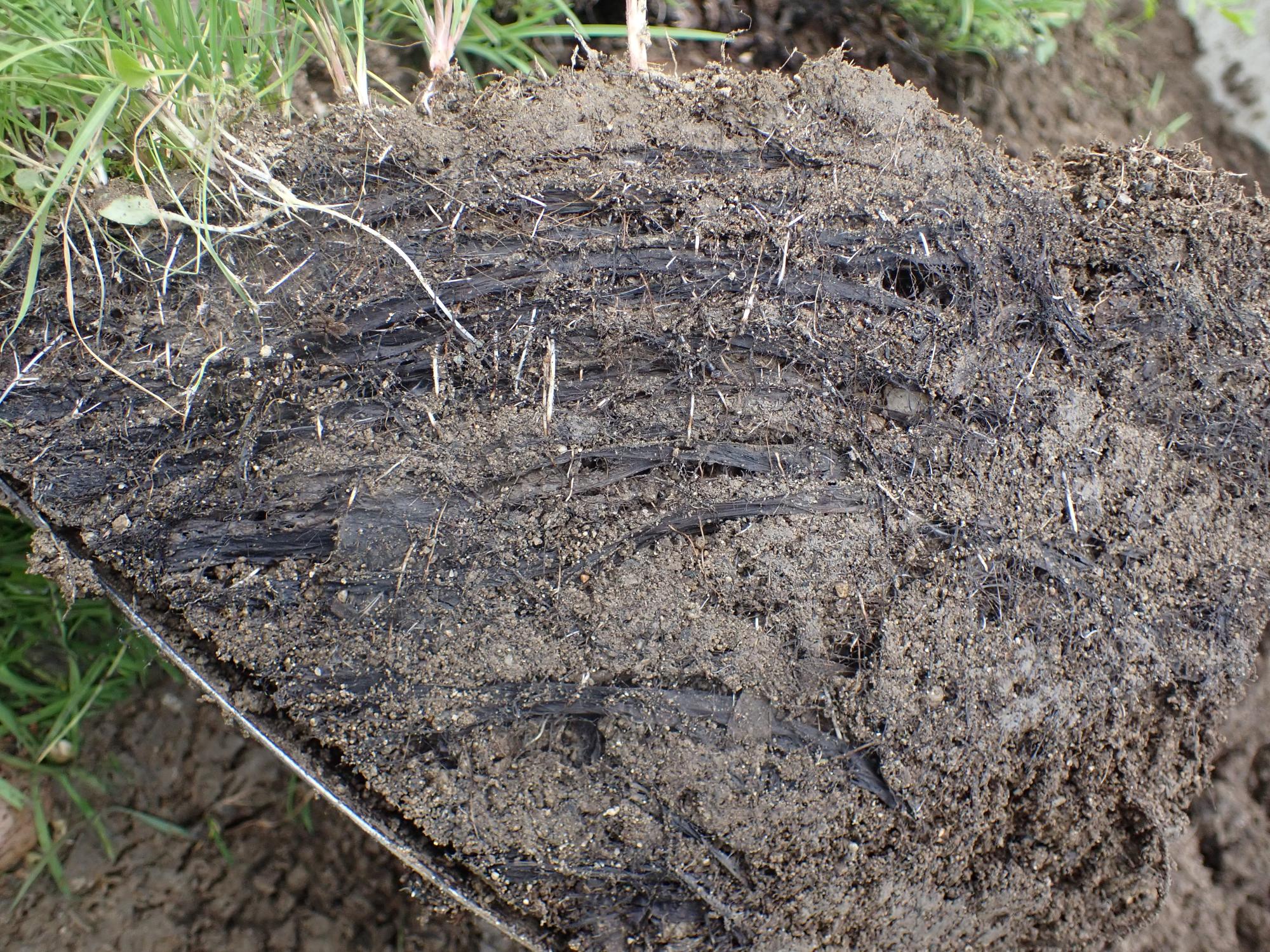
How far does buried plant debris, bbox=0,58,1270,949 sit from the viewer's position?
40.0 inches

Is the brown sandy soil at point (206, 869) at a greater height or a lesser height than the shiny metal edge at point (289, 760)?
lesser

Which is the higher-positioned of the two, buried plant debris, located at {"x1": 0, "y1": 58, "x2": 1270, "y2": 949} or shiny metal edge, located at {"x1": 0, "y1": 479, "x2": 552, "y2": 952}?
buried plant debris, located at {"x1": 0, "y1": 58, "x2": 1270, "y2": 949}

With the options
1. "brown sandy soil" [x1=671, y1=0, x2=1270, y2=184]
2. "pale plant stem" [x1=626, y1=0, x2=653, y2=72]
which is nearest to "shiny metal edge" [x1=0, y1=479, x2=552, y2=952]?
"pale plant stem" [x1=626, y1=0, x2=653, y2=72]

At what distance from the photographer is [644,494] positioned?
1.04 meters

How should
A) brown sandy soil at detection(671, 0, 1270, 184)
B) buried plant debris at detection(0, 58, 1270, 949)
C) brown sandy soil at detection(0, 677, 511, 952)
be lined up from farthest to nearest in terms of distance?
brown sandy soil at detection(671, 0, 1270, 184) < brown sandy soil at detection(0, 677, 511, 952) < buried plant debris at detection(0, 58, 1270, 949)

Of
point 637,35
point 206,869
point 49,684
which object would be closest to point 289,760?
point 206,869

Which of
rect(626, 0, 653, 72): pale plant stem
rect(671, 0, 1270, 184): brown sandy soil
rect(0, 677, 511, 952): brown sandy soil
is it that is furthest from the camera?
rect(671, 0, 1270, 184): brown sandy soil

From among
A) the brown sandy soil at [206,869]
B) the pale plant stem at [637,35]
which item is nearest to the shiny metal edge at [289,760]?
the brown sandy soil at [206,869]

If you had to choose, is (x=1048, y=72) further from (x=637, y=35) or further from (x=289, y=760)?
(x=289, y=760)

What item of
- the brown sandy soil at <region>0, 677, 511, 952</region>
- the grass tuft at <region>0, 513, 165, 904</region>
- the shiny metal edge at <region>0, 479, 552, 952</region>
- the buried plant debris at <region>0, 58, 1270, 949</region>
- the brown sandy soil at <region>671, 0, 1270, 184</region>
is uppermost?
the brown sandy soil at <region>671, 0, 1270, 184</region>

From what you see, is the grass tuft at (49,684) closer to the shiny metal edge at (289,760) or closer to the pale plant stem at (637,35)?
the shiny metal edge at (289,760)

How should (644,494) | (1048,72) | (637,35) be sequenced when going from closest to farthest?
1. (644,494)
2. (637,35)
3. (1048,72)

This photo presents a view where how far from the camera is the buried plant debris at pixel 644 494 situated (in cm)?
102

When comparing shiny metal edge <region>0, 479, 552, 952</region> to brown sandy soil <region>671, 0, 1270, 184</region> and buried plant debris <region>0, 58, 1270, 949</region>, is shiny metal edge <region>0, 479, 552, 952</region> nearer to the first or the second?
buried plant debris <region>0, 58, 1270, 949</region>
